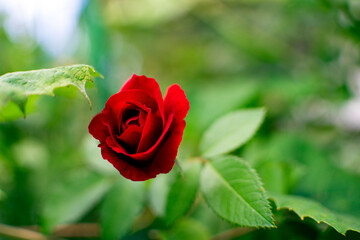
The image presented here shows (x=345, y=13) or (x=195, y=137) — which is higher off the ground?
(x=345, y=13)

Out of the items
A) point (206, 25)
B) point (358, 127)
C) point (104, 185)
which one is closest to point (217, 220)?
point (104, 185)

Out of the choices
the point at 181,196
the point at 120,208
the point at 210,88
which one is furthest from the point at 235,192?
the point at 210,88

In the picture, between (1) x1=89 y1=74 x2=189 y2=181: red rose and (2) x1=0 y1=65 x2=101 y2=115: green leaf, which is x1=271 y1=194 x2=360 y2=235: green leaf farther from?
(2) x1=0 y1=65 x2=101 y2=115: green leaf

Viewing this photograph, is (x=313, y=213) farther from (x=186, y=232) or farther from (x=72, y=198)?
(x=72, y=198)

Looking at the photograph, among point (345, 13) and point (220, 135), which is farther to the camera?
point (345, 13)

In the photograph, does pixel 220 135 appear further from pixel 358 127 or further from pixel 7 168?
pixel 358 127

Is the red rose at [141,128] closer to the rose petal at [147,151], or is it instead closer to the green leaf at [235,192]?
the rose petal at [147,151]
